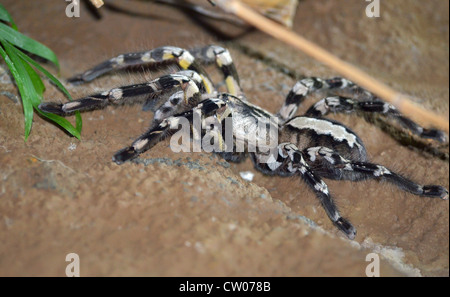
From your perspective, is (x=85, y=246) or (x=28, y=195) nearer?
(x=85, y=246)

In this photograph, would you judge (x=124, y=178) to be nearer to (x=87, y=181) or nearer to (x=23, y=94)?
(x=87, y=181)

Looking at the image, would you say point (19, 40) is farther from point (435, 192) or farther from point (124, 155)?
point (435, 192)

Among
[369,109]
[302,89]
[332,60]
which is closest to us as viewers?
[332,60]

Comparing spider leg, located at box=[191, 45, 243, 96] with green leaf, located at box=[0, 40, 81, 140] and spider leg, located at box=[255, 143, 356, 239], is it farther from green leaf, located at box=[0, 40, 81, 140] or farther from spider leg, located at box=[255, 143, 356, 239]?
green leaf, located at box=[0, 40, 81, 140]

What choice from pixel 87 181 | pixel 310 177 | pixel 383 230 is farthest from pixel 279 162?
pixel 87 181

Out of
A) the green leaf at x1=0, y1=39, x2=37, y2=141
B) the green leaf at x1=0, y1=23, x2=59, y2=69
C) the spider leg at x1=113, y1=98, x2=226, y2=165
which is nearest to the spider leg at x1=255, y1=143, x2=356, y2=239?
the spider leg at x1=113, y1=98, x2=226, y2=165

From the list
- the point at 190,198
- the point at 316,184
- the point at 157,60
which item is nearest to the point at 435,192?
the point at 316,184
